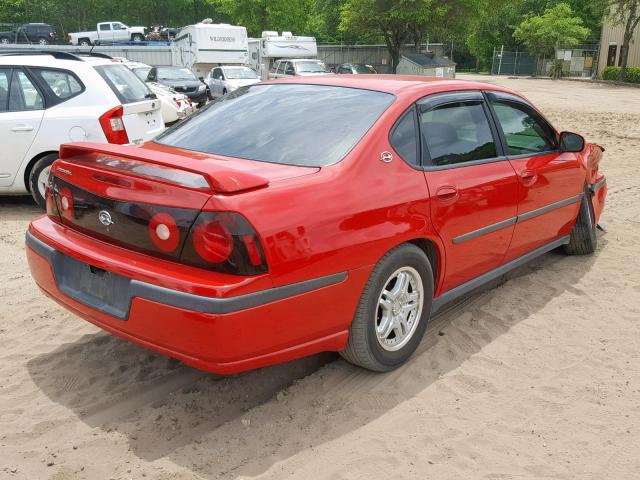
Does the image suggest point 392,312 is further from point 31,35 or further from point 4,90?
point 31,35

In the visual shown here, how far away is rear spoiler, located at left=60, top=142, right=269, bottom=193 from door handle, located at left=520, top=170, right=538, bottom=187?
6.96 ft

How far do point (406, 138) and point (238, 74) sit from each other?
19.1 m

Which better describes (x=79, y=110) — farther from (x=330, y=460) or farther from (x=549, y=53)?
(x=549, y=53)

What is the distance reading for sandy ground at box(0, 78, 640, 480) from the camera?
2705 millimetres

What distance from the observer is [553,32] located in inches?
1785

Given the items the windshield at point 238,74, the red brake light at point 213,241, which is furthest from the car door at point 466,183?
the windshield at point 238,74

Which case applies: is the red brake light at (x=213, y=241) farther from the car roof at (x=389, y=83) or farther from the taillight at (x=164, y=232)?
the car roof at (x=389, y=83)

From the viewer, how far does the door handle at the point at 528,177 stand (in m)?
4.12

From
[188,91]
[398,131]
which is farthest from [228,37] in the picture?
[398,131]

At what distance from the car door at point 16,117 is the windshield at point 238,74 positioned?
1494cm

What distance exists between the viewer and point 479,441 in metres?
2.88

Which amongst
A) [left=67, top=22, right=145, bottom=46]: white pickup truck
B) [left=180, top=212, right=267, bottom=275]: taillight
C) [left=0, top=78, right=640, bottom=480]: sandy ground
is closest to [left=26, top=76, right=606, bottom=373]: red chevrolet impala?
[left=180, top=212, right=267, bottom=275]: taillight

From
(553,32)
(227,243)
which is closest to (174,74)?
(227,243)

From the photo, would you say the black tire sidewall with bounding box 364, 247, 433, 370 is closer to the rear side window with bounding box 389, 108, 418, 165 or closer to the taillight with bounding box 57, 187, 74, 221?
the rear side window with bounding box 389, 108, 418, 165
